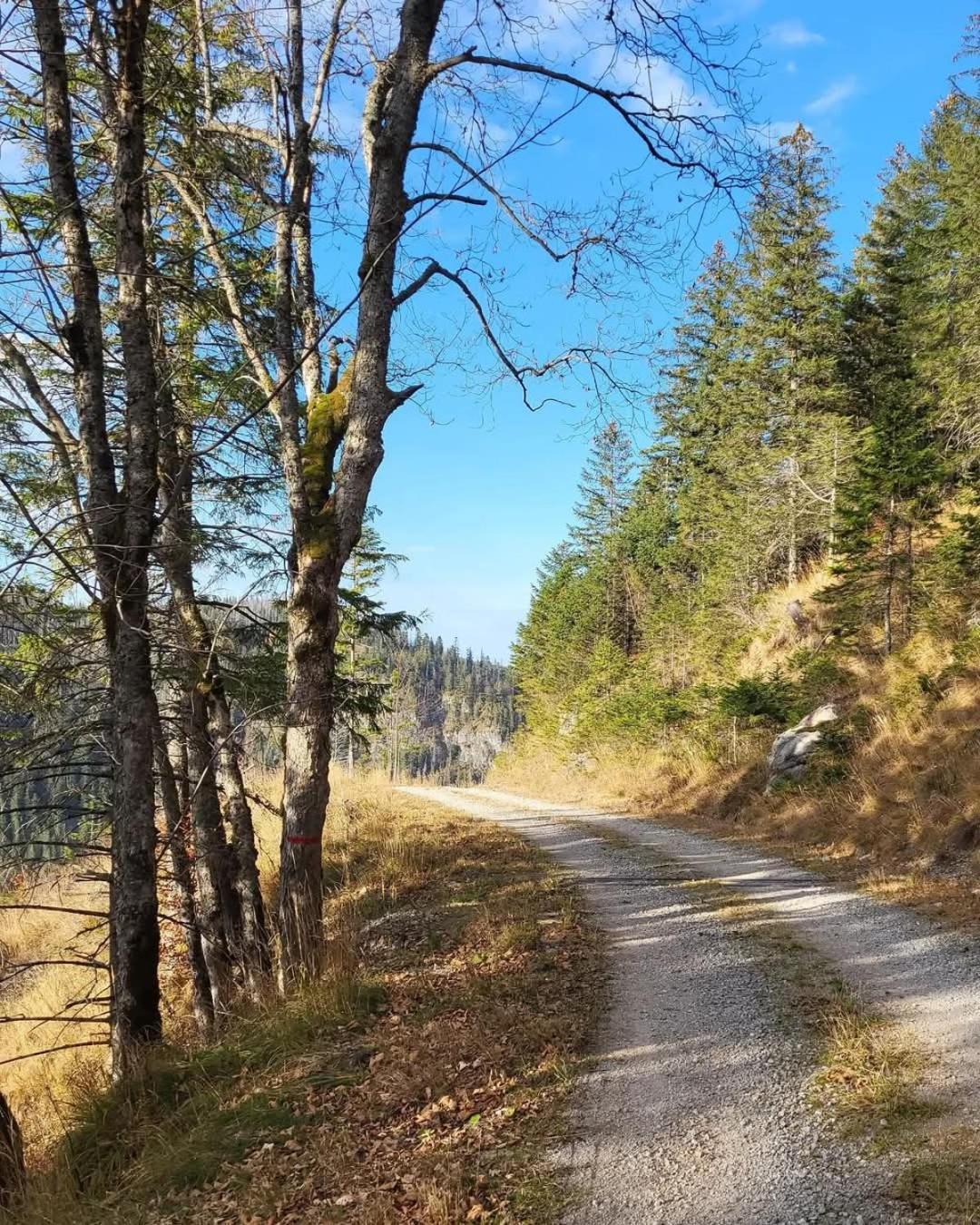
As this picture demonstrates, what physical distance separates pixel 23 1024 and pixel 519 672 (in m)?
38.6

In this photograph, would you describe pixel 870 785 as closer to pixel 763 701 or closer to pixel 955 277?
pixel 763 701

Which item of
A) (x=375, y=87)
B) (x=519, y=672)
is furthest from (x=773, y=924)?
(x=519, y=672)

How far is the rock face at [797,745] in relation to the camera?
12000mm

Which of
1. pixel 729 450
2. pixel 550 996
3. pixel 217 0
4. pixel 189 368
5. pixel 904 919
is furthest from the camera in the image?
pixel 729 450

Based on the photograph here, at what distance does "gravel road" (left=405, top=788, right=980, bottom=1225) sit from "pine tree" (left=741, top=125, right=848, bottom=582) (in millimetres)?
17382

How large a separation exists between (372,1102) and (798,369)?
2537cm

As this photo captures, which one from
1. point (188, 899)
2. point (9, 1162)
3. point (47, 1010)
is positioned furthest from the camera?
point (47, 1010)

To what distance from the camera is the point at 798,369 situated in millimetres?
23891

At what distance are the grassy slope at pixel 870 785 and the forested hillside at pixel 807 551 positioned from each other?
51mm

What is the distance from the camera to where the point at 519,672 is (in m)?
48.3

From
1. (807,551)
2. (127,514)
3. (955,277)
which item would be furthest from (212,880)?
(807,551)

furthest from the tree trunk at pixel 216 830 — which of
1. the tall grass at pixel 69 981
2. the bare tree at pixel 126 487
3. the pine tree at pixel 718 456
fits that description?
the pine tree at pixel 718 456

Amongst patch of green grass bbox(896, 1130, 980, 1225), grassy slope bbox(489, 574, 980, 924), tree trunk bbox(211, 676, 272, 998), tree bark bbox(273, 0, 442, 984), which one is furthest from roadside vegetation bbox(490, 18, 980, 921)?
tree trunk bbox(211, 676, 272, 998)

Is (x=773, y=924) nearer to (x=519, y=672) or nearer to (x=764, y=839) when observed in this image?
(x=764, y=839)
